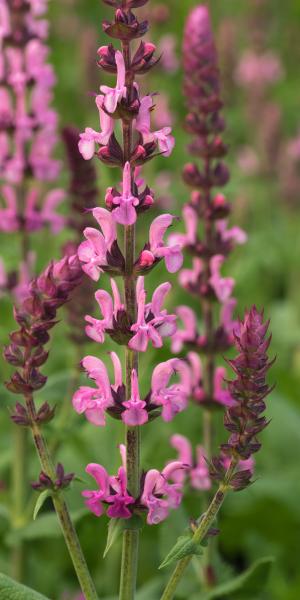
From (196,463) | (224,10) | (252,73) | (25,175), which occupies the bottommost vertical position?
(196,463)

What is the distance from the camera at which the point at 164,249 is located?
1.83m

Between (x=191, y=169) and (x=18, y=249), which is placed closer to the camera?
(x=191, y=169)

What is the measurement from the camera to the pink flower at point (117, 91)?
173 cm

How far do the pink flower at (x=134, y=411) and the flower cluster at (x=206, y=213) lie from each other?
0.83 metres

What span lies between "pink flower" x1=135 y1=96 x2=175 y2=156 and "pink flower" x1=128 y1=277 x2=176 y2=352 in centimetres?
26

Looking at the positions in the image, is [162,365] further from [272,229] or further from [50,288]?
[272,229]

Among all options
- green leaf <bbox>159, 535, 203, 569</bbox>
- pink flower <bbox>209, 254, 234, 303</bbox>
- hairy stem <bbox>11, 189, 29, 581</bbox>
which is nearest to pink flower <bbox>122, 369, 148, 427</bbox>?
green leaf <bbox>159, 535, 203, 569</bbox>

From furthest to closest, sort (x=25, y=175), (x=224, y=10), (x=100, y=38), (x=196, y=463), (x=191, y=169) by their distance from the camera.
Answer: (x=224, y=10), (x=100, y=38), (x=25, y=175), (x=196, y=463), (x=191, y=169)

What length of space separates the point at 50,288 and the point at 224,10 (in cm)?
870

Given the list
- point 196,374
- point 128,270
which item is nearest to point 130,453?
point 128,270

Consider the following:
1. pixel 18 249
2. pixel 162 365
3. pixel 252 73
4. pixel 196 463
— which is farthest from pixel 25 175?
pixel 252 73

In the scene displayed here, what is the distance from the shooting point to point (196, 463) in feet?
9.46

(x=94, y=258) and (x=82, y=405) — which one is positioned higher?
(x=94, y=258)

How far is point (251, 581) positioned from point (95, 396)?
3.16ft
